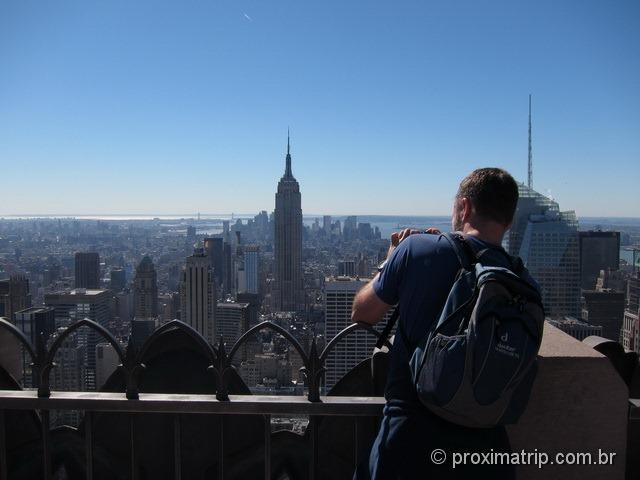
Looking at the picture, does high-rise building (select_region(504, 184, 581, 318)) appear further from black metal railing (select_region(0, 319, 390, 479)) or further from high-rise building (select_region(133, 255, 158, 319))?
black metal railing (select_region(0, 319, 390, 479))

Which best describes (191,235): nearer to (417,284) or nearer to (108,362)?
(108,362)

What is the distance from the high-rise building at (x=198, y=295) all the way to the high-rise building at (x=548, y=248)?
133 feet

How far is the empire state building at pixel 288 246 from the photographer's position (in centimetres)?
11038

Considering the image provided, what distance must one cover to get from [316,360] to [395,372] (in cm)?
57

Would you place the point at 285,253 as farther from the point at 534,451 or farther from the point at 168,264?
the point at 534,451

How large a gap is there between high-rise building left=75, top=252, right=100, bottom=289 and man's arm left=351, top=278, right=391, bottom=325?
92.6 meters

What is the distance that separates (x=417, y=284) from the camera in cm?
203

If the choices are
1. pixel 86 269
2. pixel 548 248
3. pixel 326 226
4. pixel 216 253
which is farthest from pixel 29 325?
pixel 326 226

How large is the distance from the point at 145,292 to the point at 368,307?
273ft

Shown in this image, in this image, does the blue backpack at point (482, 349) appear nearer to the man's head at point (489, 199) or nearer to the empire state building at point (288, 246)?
the man's head at point (489, 199)

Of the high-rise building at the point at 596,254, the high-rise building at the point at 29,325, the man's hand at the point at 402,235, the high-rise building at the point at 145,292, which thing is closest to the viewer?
the man's hand at the point at 402,235

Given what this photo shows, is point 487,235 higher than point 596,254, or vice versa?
point 487,235

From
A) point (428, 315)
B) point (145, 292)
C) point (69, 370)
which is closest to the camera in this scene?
point (428, 315)

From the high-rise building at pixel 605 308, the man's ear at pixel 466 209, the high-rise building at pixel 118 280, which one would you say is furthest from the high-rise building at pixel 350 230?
the man's ear at pixel 466 209
